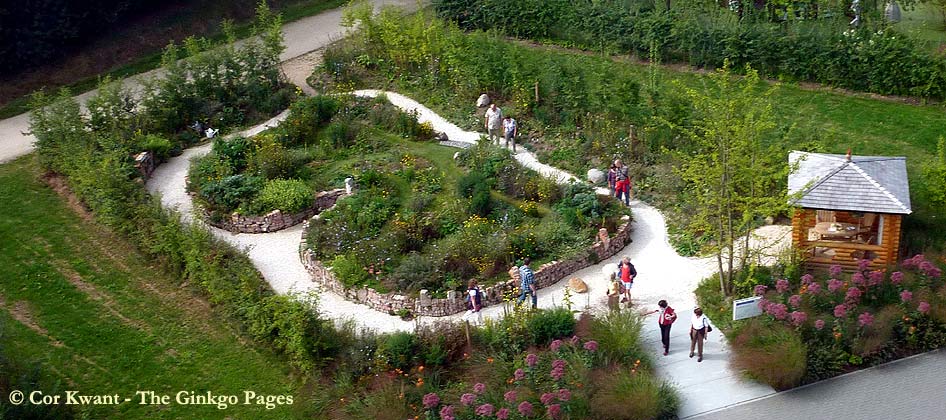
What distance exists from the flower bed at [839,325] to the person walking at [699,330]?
641 mm

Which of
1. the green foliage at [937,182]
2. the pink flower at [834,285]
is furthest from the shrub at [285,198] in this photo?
the green foliage at [937,182]

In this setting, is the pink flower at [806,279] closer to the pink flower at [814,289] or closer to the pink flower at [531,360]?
the pink flower at [814,289]

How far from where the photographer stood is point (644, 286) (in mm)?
23078

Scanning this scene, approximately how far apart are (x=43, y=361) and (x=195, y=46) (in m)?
12.2

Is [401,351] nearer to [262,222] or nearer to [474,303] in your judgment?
[474,303]

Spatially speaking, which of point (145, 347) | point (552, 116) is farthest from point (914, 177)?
point (145, 347)

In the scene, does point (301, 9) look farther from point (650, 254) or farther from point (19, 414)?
point (19, 414)

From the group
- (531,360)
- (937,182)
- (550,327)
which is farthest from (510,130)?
(937,182)

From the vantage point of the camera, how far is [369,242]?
2417 cm

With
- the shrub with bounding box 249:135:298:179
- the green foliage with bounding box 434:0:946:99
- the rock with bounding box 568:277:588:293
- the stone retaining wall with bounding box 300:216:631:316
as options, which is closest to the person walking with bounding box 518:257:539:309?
the stone retaining wall with bounding box 300:216:631:316

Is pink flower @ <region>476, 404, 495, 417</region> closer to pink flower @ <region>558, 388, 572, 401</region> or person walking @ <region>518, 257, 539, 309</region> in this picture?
pink flower @ <region>558, 388, 572, 401</region>

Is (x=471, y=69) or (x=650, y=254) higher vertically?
(x=471, y=69)

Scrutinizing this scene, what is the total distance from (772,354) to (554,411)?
414cm

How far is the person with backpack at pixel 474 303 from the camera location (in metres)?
22.1
